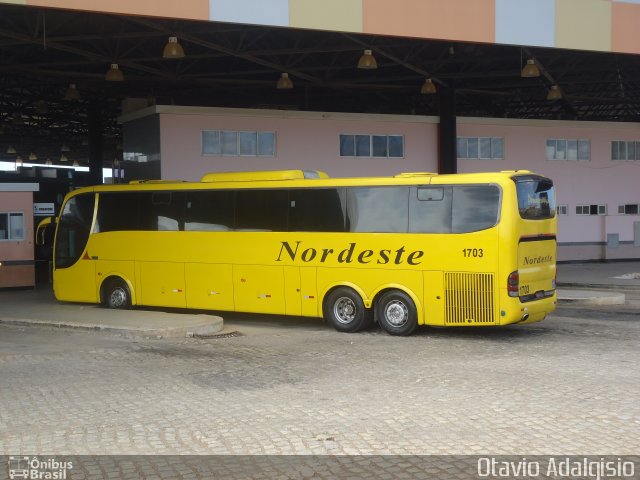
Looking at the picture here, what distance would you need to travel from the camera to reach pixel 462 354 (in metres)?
12.9

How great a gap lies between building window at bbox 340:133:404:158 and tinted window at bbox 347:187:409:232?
1481cm

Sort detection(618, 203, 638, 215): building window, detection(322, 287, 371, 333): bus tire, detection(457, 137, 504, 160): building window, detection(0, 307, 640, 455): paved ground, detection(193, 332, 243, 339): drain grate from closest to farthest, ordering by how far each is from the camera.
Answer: detection(0, 307, 640, 455): paved ground → detection(193, 332, 243, 339): drain grate → detection(322, 287, 371, 333): bus tire → detection(457, 137, 504, 160): building window → detection(618, 203, 638, 215): building window

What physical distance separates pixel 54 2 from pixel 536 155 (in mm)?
22915

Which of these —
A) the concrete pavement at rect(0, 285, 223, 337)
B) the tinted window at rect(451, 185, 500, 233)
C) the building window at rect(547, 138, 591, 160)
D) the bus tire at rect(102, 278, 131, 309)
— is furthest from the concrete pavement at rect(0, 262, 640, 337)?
the building window at rect(547, 138, 591, 160)

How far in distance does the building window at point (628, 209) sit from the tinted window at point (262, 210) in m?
23.0

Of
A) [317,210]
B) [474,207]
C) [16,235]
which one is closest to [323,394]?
[474,207]

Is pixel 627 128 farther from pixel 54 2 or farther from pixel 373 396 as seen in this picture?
pixel 373 396

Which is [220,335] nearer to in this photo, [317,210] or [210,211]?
[317,210]

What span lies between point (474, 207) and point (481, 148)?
19.1 metres

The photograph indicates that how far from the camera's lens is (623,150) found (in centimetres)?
3538

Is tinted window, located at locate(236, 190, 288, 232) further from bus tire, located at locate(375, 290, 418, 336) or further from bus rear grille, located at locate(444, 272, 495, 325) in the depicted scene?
bus rear grille, located at locate(444, 272, 495, 325)

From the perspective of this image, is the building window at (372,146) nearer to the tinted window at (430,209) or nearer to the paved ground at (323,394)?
the tinted window at (430,209)

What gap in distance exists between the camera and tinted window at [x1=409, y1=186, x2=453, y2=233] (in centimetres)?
1485

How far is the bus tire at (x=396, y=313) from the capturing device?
1513 cm
